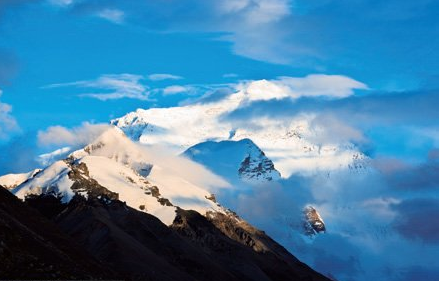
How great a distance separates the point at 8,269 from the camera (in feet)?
332

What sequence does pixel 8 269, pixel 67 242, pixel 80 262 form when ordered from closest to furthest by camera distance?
pixel 8 269 → pixel 80 262 → pixel 67 242

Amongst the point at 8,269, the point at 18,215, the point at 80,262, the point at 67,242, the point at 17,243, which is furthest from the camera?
the point at 67,242

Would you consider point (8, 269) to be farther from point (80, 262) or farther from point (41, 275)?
point (80, 262)

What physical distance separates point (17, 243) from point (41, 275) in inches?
707

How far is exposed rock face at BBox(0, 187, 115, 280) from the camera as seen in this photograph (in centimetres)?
10325

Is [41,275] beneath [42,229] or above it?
beneath

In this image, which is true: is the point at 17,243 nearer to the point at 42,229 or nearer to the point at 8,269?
the point at 8,269

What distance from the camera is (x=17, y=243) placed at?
120m

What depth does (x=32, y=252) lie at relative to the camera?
403ft

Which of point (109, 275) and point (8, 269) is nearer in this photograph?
point (8, 269)

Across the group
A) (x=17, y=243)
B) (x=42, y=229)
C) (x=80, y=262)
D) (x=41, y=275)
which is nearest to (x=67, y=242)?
(x=42, y=229)

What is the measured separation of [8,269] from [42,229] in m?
65.7

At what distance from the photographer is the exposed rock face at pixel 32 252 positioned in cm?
10325

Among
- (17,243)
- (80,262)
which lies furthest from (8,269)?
(80,262)
